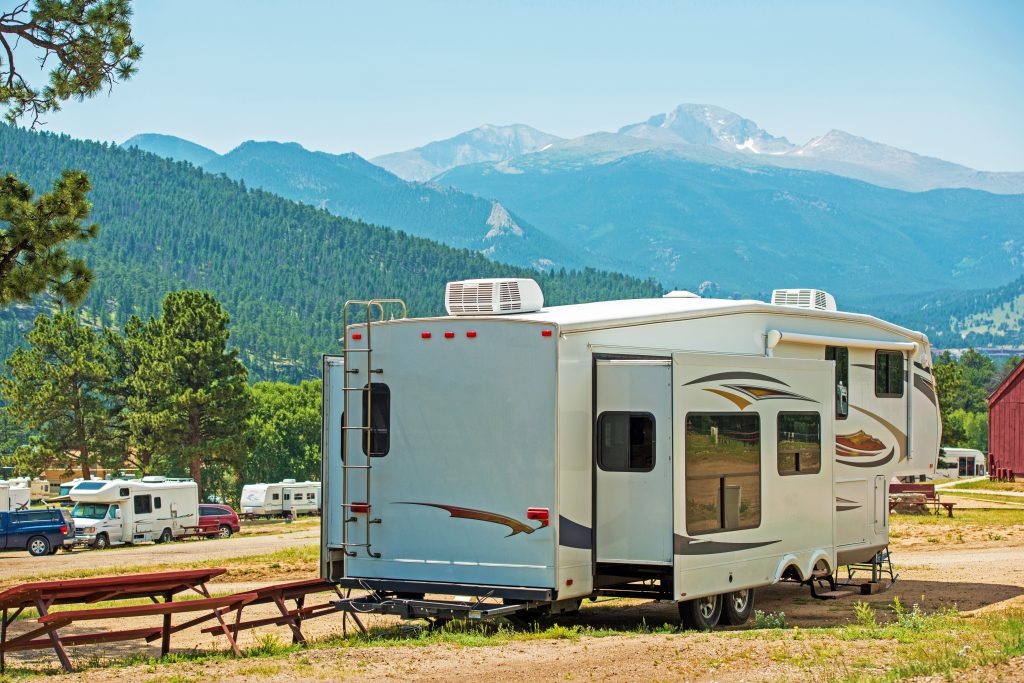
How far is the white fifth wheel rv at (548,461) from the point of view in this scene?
38.1 feet

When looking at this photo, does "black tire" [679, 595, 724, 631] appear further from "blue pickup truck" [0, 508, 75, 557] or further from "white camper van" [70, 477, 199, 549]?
"white camper van" [70, 477, 199, 549]

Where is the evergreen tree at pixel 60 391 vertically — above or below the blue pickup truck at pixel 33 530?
above

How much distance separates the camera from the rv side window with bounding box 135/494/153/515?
3756 cm

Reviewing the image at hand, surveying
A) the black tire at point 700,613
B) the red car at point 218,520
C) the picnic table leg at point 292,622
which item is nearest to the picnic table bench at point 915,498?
the black tire at point 700,613

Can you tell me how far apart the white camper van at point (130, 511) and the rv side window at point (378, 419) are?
25.7 metres

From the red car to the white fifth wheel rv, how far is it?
3077 cm

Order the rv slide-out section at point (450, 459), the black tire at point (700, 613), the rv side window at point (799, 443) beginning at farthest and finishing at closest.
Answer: the rv side window at point (799, 443)
the black tire at point (700, 613)
the rv slide-out section at point (450, 459)

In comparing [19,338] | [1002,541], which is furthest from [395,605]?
[19,338]

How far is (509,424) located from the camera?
11672mm

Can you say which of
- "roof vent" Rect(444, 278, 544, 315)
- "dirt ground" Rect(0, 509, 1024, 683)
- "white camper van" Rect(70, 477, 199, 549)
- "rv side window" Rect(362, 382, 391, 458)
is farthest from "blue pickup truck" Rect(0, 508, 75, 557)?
"roof vent" Rect(444, 278, 544, 315)

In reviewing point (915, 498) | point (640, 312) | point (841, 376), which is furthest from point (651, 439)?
point (915, 498)

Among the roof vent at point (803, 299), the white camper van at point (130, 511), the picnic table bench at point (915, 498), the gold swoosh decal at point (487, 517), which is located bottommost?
the white camper van at point (130, 511)

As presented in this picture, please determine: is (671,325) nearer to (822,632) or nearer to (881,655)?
(822,632)

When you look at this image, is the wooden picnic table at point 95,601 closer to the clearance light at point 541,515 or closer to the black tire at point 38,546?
the clearance light at point 541,515
